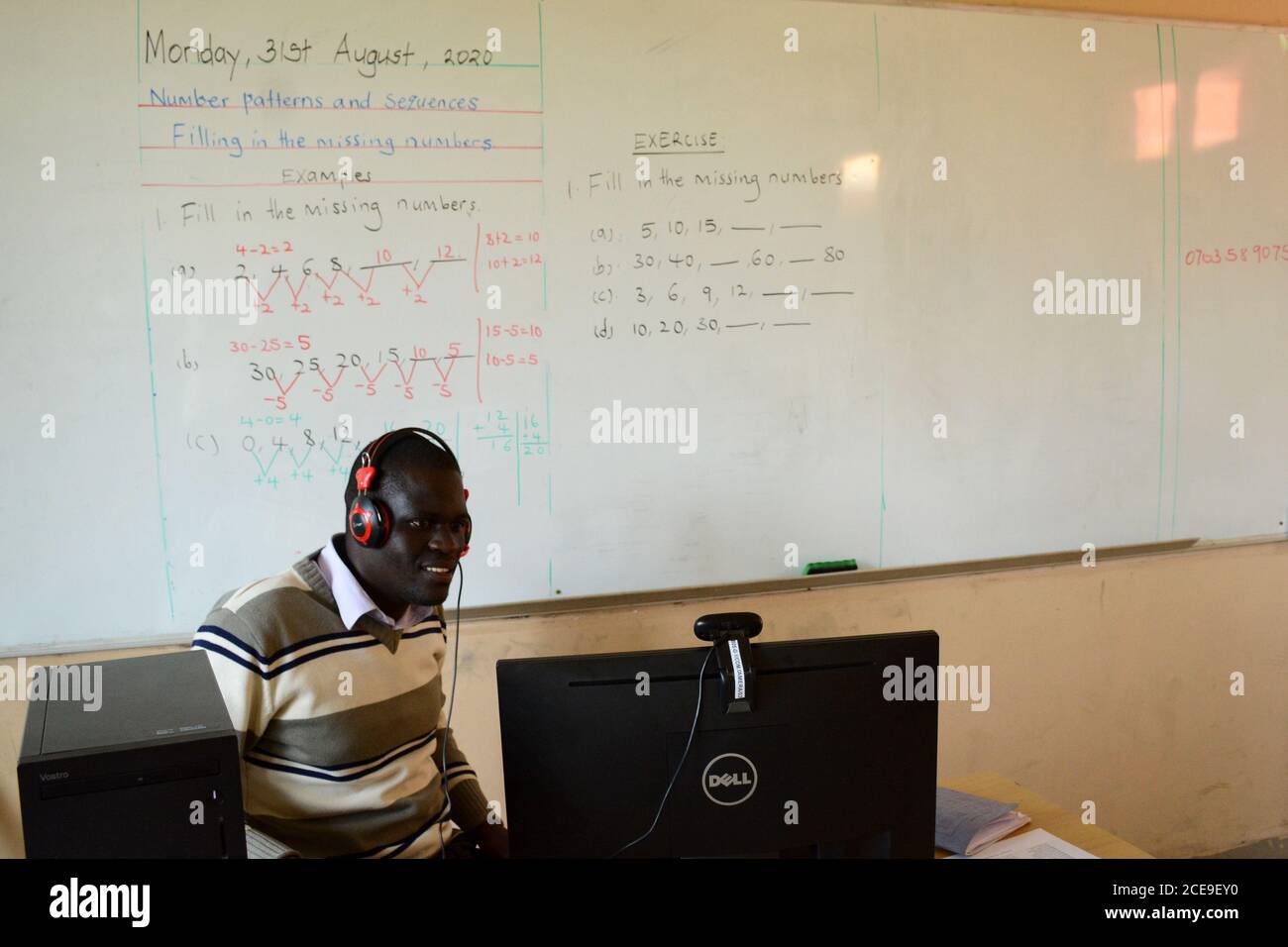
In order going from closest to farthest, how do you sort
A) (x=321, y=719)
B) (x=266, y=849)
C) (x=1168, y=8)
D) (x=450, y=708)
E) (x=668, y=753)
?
(x=668, y=753), (x=266, y=849), (x=321, y=719), (x=450, y=708), (x=1168, y=8)

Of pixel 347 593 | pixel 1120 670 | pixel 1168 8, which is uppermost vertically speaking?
pixel 1168 8

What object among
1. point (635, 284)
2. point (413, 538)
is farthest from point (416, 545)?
point (635, 284)

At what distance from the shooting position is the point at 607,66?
2471 millimetres

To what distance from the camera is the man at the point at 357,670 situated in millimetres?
1546

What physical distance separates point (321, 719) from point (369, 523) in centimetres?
31

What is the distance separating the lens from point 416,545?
1654mm

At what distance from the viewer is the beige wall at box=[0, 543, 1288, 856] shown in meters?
2.80

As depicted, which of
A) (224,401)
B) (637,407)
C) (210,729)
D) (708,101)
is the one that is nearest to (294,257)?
(224,401)

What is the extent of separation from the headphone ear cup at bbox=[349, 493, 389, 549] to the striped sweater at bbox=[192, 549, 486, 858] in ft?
0.34

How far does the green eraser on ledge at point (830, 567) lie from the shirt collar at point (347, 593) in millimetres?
1268

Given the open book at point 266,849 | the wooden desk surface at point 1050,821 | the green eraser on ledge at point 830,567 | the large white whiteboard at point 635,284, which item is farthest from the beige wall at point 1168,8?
the open book at point 266,849

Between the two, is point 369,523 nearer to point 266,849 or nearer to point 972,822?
point 266,849

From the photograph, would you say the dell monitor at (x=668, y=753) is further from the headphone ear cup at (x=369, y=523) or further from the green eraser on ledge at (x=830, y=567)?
the green eraser on ledge at (x=830, y=567)

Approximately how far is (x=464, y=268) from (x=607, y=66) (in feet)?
1.99
